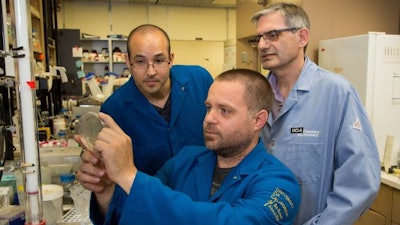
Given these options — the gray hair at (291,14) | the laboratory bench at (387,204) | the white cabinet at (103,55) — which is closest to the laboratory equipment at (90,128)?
the gray hair at (291,14)

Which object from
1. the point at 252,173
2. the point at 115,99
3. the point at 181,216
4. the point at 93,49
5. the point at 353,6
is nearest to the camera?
the point at 181,216

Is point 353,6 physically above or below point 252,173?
above

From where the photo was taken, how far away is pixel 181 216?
0.80 m

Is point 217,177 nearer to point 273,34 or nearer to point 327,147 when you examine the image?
point 327,147

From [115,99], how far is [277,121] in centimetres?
76

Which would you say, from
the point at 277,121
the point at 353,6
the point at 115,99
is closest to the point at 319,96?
the point at 277,121

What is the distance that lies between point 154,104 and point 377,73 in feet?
6.20

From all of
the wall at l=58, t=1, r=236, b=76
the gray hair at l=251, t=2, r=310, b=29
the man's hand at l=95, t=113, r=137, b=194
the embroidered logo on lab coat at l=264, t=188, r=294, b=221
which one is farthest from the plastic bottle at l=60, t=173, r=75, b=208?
the wall at l=58, t=1, r=236, b=76

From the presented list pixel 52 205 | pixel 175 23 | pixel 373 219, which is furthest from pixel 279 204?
pixel 175 23

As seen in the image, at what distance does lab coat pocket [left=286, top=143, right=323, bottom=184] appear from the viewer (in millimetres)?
1327

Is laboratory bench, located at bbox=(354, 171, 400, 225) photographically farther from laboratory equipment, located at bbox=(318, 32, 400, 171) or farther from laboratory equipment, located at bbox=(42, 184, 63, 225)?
laboratory equipment, located at bbox=(42, 184, 63, 225)

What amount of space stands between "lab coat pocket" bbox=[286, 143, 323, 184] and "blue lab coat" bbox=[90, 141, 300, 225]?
0.26m

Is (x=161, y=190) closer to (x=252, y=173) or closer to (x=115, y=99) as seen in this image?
(x=252, y=173)

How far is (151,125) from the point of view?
1582 mm
